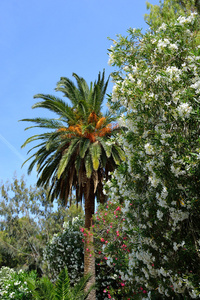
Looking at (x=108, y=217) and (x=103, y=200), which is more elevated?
(x=103, y=200)

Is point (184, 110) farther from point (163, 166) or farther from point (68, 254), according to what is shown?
point (68, 254)

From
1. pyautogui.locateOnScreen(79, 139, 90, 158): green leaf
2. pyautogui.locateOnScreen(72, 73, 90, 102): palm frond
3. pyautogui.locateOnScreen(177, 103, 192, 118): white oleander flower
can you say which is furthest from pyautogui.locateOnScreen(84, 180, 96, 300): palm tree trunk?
pyautogui.locateOnScreen(177, 103, 192, 118): white oleander flower

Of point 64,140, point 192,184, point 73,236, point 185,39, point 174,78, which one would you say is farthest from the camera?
point 73,236

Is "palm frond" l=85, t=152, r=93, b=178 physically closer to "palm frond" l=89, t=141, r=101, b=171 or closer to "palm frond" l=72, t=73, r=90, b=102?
"palm frond" l=89, t=141, r=101, b=171

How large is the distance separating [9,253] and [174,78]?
26467 millimetres

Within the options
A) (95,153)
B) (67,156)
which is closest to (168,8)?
(95,153)

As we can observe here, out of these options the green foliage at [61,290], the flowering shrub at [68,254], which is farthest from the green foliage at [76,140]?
the green foliage at [61,290]

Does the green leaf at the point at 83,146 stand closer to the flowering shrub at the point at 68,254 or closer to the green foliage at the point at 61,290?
the green foliage at the point at 61,290

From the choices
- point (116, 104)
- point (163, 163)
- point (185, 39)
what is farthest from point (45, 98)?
point (163, 163)

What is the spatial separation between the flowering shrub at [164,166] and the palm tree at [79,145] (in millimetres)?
5890

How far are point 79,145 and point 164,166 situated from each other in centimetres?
754

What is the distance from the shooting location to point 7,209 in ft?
94.9

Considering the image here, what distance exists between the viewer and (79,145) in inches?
443

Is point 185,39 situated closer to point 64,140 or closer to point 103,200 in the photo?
point 64,140
